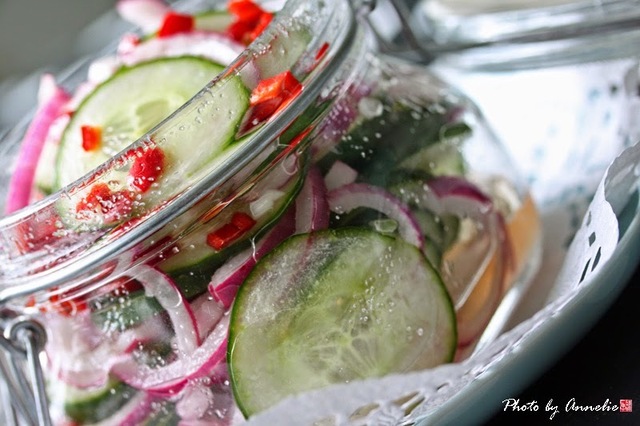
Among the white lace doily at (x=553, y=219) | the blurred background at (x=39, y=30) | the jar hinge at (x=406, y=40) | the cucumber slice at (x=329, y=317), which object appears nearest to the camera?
the white lace doily at (x=553, y=219)

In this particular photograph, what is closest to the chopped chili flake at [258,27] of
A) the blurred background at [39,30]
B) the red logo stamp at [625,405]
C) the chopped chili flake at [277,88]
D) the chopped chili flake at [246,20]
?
the chopped chili flake at [246,20]

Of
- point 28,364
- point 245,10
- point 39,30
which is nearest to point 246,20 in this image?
point 245,10

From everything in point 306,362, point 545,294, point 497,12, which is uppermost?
point 497,12

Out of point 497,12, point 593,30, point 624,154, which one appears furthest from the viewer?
point 497,12

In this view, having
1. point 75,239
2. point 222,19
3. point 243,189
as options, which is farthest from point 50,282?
→ point 222,19

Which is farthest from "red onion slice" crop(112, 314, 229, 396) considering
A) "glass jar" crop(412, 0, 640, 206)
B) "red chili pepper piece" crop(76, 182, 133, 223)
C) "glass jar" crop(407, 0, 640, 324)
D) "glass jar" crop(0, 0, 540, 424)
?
"glass jar" crop(412, 0, 640, 206)

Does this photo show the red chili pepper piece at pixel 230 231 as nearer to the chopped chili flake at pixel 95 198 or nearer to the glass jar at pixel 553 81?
the chopped chili flake at pixel 95 198

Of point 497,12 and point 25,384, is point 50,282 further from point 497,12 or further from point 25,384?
point 497,12
